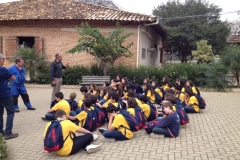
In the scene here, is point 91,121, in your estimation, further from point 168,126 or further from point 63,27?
point 63,27

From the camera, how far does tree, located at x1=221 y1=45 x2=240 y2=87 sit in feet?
40.9

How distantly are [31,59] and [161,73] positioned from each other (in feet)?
21.9

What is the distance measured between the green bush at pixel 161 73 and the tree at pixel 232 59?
319mm

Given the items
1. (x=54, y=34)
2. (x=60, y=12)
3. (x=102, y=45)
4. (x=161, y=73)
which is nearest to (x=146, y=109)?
(x=102, y=45)

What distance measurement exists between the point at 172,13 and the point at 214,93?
53.3 feet

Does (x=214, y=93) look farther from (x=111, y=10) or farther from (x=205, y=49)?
(x=205, y=49)

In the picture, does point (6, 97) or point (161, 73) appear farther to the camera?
point (161, 73)

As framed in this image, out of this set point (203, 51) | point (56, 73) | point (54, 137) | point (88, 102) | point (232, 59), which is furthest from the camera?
point (203, 51)

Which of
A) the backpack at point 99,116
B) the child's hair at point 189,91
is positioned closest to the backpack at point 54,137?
the backpack at point 99,116

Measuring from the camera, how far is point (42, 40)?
15156 mm

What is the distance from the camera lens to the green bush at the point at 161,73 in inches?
499

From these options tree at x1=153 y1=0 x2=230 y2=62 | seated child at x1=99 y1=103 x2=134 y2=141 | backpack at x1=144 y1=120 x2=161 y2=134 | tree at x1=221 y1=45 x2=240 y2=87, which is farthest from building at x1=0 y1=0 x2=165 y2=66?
seated child at x1=99 y1=103 x2=134 y2=141

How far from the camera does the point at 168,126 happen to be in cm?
543

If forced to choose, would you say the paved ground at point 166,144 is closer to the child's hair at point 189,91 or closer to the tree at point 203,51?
the child's hair at point 189,91
